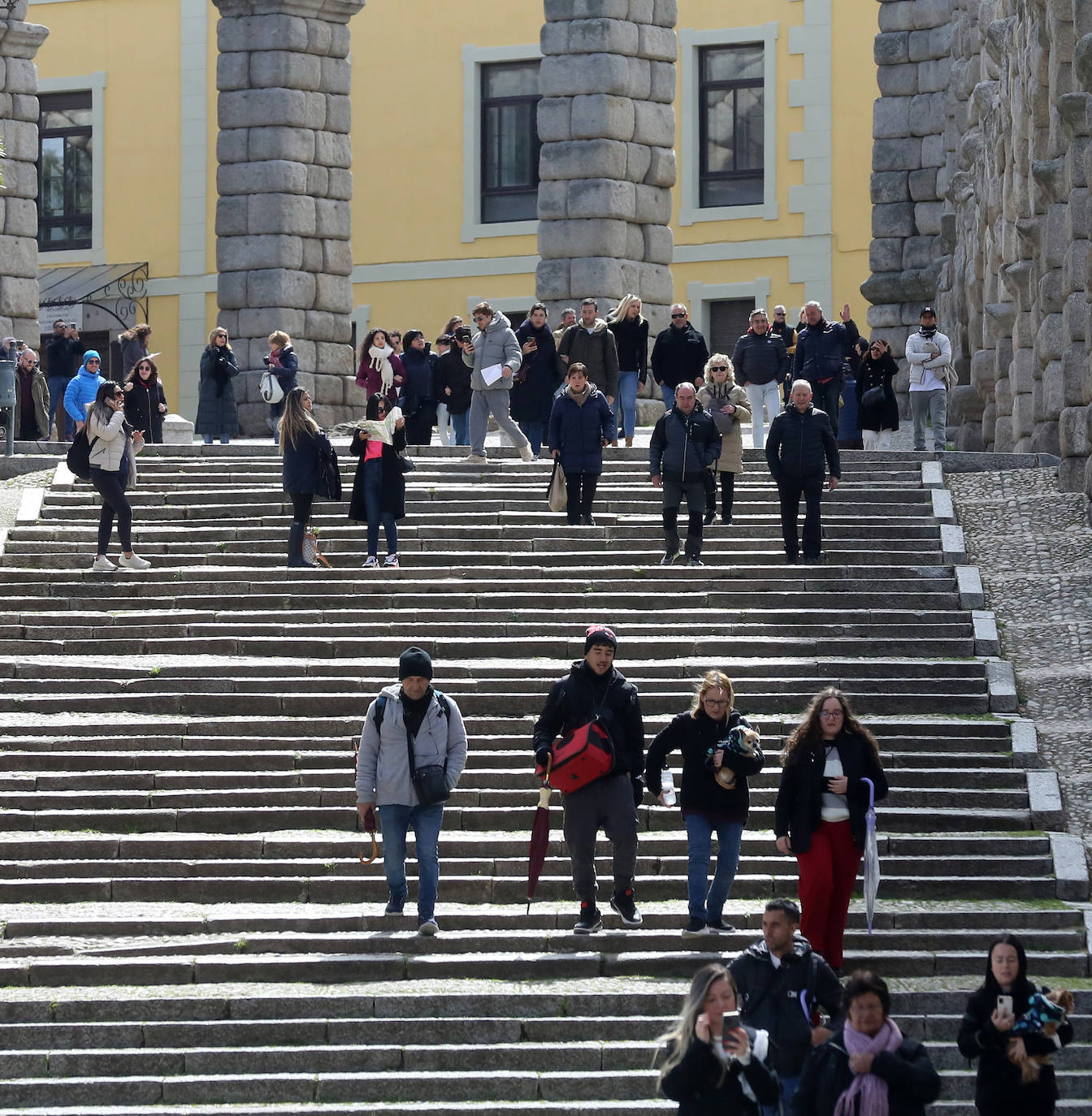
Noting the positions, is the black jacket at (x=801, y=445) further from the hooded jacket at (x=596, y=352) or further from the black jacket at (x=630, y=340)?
the black jacket at (x=630, y=340)

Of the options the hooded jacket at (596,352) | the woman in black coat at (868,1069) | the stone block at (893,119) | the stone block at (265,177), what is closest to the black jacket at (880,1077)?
the woman in black coat at (868,1069)

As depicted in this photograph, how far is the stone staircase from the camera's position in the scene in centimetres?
1094

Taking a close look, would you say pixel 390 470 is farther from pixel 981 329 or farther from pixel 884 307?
pixel 884 307

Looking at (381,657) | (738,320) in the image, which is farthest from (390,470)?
(738,320)

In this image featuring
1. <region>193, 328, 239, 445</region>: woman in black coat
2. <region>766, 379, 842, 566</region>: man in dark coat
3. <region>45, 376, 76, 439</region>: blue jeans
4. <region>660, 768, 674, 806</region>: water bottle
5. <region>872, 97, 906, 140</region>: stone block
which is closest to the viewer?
<region>660, 768, 674, 806</region>: water bottle

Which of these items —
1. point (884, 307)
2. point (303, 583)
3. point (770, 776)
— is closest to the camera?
point (770, 776)

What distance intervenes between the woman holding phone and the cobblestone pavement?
479 centimetres

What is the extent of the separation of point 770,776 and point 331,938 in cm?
296

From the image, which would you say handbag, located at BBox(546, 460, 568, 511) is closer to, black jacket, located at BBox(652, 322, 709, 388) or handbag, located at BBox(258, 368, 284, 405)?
black jacket, located at BBox(652, 322, 709, 388)

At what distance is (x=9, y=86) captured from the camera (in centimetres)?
2556

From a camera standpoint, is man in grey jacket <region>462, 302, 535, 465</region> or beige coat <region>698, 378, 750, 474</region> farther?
man in grey jacket <region>462, 302, 535, 465</region>

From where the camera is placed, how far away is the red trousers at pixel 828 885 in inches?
437

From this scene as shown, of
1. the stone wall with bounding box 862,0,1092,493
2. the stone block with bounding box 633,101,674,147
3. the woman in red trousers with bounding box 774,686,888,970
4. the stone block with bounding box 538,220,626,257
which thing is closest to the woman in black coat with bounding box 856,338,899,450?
the stone wall with bounding box 862,0,1092,493

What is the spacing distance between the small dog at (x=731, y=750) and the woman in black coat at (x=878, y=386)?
11.3 meters
